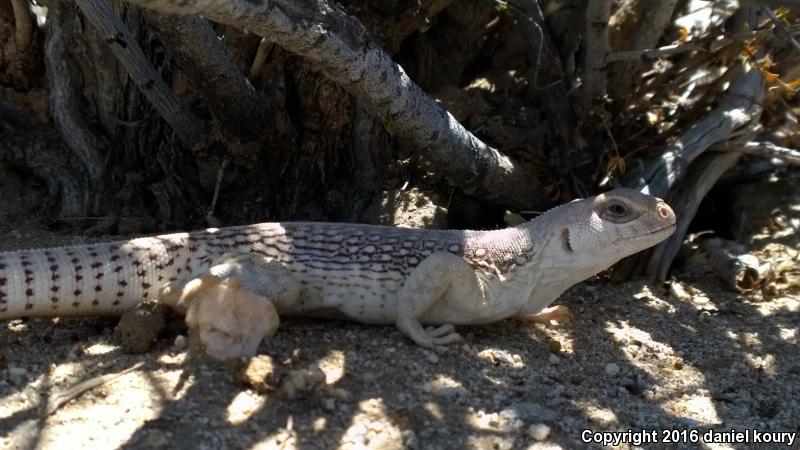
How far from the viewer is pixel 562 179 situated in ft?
19.9

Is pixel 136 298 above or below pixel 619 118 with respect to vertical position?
Answer: below

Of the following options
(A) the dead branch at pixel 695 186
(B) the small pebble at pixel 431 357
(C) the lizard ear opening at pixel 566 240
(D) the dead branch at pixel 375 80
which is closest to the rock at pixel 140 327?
(B) the small pebble at pixel 431 357

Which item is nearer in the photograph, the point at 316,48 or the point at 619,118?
the point at 316,48

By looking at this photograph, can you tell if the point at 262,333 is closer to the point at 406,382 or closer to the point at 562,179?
the point at 406,382

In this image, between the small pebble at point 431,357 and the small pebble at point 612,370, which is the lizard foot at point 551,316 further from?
the small pebble at point 431,357

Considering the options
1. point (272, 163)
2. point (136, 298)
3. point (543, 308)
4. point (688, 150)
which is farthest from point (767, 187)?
point (136, 298)

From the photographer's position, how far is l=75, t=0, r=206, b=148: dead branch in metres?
5.10

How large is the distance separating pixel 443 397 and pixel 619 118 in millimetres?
3191

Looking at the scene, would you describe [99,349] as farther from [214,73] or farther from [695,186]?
[695,186]

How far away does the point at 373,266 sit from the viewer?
15.3 feet

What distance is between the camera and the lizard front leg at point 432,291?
4.47 meters

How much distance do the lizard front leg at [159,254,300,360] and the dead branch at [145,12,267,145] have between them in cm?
122

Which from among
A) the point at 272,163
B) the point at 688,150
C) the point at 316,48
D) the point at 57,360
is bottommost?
the point at 57,360

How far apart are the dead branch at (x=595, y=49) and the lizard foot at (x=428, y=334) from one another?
241cm
